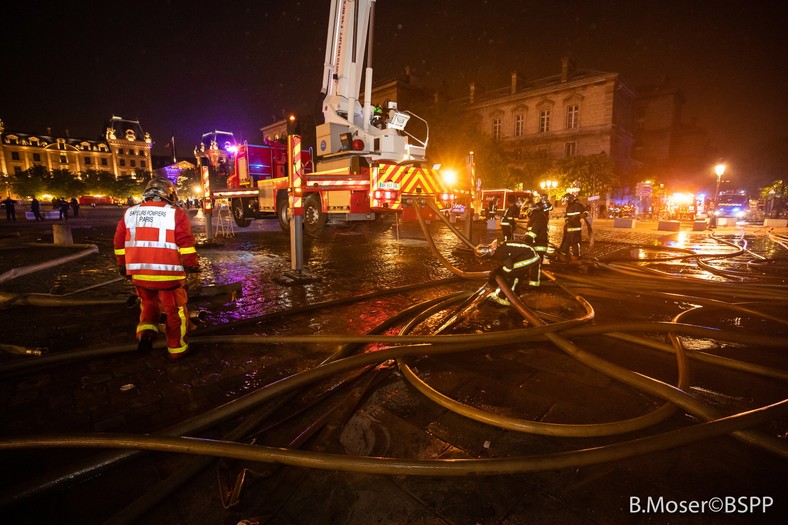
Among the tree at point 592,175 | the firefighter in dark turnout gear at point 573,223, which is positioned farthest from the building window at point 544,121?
the firefighter in dark turnout gear at point 573,223

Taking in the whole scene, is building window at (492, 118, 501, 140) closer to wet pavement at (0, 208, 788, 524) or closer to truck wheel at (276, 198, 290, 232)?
truck wheel at (276, 198, 290, 232)

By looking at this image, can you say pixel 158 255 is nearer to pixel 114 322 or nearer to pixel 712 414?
pixel 114 322

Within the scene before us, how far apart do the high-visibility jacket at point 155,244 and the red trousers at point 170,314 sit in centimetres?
11

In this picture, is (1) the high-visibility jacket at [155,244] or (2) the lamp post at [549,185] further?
(2) the lamp post at [549,185]

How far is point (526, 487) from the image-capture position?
181cm

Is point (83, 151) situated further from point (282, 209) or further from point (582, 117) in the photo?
point (282, 209)

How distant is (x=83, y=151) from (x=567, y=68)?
96.3m

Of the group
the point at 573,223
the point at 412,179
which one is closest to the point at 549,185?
the point at 573,223

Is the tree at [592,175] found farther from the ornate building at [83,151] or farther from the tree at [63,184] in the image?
the ornate building at [83,151]

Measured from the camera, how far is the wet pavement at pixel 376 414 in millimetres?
1692

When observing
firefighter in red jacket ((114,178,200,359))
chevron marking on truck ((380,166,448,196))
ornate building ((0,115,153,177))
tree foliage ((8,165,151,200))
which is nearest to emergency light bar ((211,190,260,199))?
chevron marking on truck ((380,166,448,196))

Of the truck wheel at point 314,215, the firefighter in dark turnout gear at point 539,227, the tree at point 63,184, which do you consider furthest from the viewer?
the tree at point 63,184

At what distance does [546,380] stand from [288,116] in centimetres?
762

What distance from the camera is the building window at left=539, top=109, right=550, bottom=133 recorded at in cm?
3934
